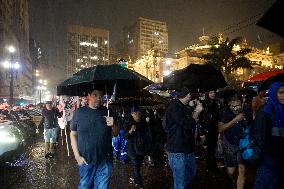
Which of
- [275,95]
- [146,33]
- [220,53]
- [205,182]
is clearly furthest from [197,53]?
[146,33]

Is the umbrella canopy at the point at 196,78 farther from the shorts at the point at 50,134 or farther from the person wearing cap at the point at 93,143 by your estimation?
the shorts at the point at 50,134

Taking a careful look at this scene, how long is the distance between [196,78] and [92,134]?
12.2ft

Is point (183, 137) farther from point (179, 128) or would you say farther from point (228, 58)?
point (228, 58)

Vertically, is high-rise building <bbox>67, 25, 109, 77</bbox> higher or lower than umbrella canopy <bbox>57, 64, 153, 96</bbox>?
higher

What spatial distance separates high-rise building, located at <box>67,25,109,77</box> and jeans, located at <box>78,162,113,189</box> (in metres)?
166

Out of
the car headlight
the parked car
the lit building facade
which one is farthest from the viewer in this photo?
the lit building facade

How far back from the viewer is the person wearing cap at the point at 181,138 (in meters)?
5.43

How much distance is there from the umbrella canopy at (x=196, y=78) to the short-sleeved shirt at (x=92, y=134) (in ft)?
9.46

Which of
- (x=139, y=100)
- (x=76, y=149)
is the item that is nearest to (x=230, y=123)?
(x=76, y=149)

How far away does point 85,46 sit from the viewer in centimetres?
17088

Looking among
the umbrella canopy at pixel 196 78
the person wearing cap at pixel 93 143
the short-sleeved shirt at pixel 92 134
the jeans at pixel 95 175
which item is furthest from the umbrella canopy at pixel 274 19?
the umbrella canopy at pixel 196 78

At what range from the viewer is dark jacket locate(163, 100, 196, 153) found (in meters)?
5.45

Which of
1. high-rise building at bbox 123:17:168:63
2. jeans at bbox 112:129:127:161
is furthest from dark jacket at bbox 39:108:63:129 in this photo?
high-rise building at bbox 123:17:168:63

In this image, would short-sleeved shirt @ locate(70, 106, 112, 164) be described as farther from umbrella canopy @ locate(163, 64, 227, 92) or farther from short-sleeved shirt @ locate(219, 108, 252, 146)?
umbrella canopy @ locate(163, 64, 227, 92)
